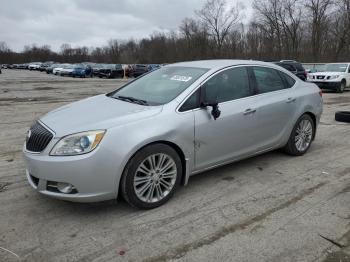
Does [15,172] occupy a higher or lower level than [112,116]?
lower

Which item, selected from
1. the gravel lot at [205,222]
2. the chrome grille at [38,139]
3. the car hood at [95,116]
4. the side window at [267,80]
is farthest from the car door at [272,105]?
the chrome grille at [38,139]

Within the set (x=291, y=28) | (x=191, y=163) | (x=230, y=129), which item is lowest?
(x=191, y=163)

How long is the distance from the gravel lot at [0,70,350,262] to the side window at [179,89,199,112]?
106cm

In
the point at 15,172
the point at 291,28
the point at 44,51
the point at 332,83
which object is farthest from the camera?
the point at 44,51

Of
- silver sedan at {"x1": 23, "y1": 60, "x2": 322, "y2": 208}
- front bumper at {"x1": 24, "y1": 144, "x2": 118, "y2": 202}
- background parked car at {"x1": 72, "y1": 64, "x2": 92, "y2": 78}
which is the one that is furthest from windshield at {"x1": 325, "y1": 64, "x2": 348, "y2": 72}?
background parked car at {"x1": 72, "y1": 64, "x2": 92, "y2": 78}

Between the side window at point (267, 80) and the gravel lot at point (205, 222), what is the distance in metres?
1.19

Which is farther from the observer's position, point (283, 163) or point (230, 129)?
point (283, 163)

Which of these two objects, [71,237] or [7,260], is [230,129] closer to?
[71,237]

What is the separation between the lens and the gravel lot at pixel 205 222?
3.16 m

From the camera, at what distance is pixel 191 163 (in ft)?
14.0

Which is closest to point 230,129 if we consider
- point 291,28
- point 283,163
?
point 283,163

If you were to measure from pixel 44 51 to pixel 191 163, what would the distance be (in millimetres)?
125967

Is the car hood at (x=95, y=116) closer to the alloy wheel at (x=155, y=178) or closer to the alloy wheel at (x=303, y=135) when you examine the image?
the alloy wheel at (x=155, y=178)

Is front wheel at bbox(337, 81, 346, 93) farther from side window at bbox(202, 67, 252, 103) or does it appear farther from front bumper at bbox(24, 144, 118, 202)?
front bumper at bbox(24, 144, 118, 202)
